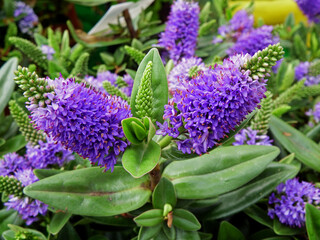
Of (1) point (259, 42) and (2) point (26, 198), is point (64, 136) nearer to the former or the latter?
(2) point (26, 198)

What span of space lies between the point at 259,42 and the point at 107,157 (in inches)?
22.0

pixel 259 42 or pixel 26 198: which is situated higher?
pixel 259 42

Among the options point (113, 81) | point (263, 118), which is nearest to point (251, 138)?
point (263, 118)

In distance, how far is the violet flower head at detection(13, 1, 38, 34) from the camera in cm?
123

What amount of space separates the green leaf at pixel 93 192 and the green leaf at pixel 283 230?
277mm

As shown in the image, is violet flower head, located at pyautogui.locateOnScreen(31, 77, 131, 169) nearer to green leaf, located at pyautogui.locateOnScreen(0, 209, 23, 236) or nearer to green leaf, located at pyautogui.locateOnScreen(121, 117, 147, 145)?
green leaf, located at pyautogui.locateOnScreen(121, 117, 147, 145)

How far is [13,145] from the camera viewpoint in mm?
858

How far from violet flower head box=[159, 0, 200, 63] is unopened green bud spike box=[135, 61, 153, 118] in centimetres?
37

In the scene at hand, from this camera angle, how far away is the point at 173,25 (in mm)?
867

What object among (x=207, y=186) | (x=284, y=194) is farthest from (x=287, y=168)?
(x=207, y=186)

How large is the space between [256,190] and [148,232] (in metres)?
0.24

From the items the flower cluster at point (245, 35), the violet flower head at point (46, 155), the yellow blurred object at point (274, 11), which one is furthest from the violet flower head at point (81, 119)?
the yellow blurred object at point (274, 11)

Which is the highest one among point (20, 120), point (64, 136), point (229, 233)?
point (64, 136)

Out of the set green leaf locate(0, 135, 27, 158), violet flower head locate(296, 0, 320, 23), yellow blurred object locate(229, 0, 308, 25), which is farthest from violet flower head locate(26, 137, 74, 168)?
yellow blurred object locate(229, 0, 308, 25)
